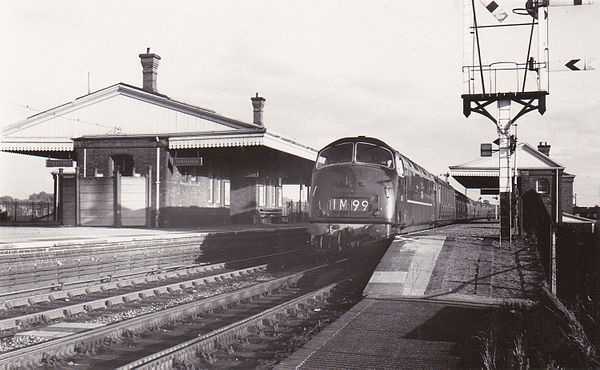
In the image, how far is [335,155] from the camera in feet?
45.1

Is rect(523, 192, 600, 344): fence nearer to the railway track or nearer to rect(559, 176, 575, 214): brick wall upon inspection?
the railway track

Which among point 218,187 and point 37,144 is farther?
point 218,187

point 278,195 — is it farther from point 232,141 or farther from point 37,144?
point 37,144

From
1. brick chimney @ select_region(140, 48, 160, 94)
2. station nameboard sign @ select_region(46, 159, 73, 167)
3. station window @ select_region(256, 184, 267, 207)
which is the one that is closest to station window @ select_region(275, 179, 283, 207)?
station window @ select_region(256, 184, 267, 207)

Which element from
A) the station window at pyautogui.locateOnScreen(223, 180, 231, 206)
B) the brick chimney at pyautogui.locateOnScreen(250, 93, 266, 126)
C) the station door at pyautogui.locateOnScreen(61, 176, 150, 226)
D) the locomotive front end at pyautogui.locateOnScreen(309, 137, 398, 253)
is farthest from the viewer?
the brick chimney at pyautogui.locateOnScreen(250, 93, 266, 126)

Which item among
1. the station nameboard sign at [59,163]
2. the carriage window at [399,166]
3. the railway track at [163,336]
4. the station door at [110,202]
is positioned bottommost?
the railway track at [163,336]

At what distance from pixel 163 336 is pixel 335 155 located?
7.59 m

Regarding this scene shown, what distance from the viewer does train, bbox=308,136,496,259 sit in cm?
1275

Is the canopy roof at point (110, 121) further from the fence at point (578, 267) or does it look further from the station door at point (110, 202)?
the fence at point (578, 267)

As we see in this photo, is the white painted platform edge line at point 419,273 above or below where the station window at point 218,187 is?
below

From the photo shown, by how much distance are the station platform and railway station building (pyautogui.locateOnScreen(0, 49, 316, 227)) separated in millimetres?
10653

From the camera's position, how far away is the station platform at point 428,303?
549cm

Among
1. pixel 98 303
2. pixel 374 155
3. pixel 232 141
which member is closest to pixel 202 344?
pixel 98 303

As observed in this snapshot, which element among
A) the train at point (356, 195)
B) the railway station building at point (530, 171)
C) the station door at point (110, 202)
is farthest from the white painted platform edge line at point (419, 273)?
the railway station building at point (530, 171)
